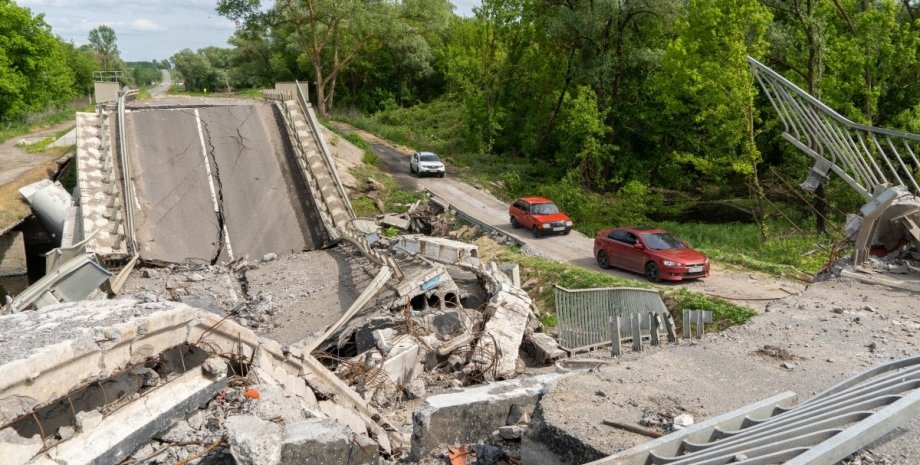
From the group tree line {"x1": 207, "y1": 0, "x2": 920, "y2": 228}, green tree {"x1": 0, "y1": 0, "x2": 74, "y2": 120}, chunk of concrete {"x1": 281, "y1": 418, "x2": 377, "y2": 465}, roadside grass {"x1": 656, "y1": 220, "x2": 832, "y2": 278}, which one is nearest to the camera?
chunk of concrete {"x1": 281, "y1": 418, "x2": 377, "y2": 465}

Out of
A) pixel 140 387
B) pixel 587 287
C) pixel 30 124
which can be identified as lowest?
pixel 587 287

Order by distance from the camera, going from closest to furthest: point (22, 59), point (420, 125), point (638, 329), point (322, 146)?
point (638, 329)
point (322, 146)
point (22, 59)
point (420, 125)

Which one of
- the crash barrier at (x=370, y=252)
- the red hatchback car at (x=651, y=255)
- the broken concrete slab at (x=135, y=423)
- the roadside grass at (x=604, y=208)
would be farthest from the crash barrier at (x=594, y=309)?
the broken concrete slab at (x=135, y=423)

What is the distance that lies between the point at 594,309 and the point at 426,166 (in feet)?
69.9

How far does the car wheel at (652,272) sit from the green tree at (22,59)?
4608cm

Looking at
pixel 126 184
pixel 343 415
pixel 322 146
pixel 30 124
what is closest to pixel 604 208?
pixel 322 146

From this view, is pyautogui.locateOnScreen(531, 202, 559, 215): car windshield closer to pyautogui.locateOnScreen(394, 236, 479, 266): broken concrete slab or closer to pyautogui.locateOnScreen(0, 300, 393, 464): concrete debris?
pyautogui.locateOnScreen(394, 236, 479, 266): broken concrete slab

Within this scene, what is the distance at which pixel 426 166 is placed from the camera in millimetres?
35156

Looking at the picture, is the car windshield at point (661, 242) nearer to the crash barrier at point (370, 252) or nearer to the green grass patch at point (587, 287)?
the green grass patch at point (587, 287)

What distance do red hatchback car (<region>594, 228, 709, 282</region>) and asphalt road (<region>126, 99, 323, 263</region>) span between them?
29.3ft

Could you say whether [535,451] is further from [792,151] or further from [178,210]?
[792,151]

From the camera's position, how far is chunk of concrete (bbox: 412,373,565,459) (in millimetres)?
7266

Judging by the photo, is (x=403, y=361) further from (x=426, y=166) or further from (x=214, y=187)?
(x=426, y=166)

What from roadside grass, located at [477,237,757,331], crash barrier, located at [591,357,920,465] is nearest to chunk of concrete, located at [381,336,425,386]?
roadside grass, located at [477,237,757,331]
